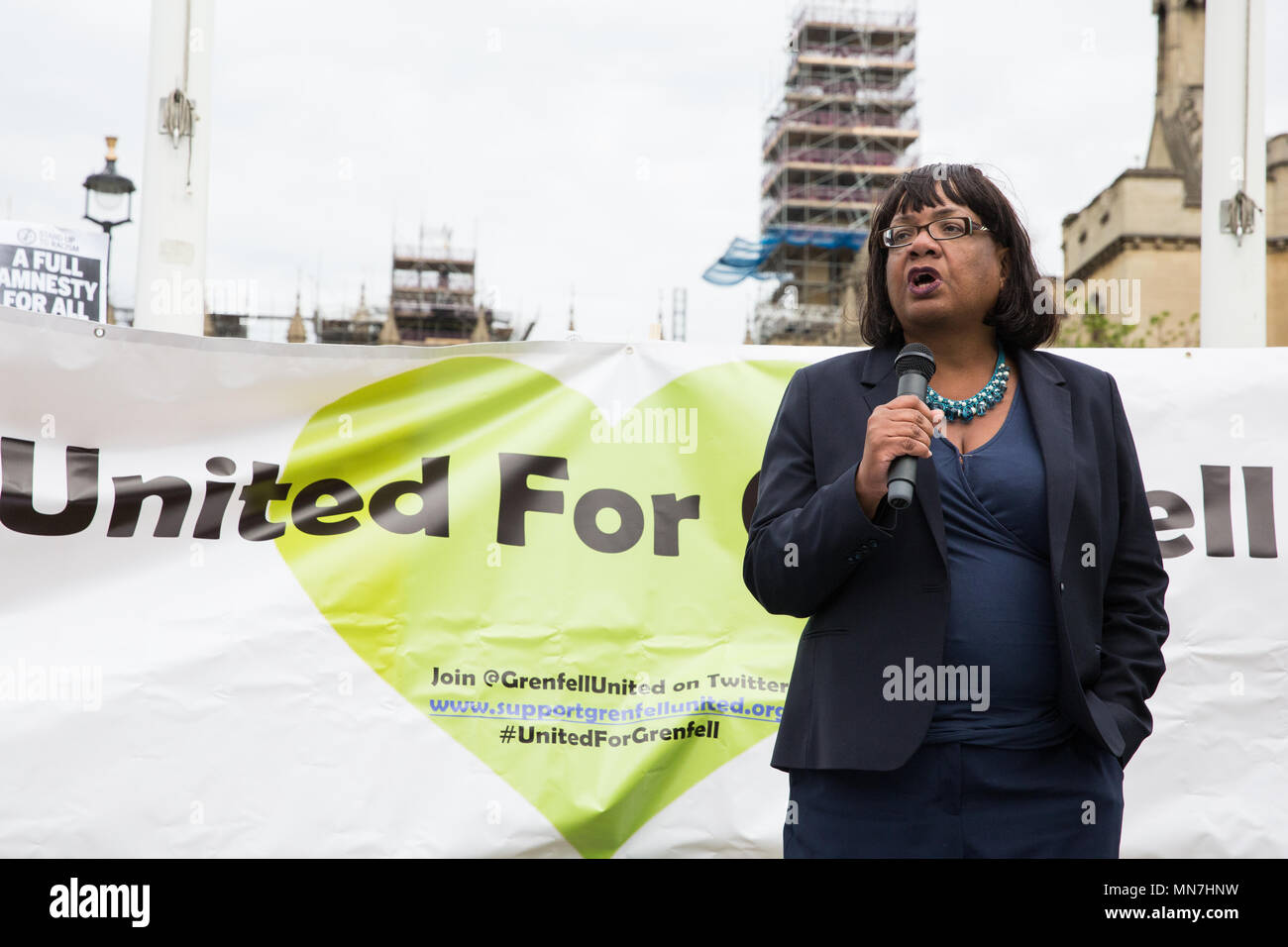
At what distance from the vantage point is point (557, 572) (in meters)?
4.30

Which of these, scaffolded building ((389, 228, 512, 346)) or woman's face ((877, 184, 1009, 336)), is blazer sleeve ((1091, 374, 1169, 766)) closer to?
woman's face ((877, 184, 1009, 336))

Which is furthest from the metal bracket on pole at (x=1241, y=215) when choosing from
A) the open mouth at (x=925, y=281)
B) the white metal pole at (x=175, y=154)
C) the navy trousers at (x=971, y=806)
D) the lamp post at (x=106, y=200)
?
the lamp post at (x=106, y=200)

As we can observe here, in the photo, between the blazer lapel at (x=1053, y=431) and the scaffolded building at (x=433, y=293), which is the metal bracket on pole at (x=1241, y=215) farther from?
the scaffolded building at (x=433, y=293)

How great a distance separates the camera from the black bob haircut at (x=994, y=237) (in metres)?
2.42

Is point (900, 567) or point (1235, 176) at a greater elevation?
point (1235, 176)

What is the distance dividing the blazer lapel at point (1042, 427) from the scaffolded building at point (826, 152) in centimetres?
7221

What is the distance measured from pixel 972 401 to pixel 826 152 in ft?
267

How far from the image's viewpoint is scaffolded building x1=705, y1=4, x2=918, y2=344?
7638cm

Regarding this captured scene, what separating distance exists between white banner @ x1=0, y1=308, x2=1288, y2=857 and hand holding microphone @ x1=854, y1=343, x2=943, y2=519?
2276 mm

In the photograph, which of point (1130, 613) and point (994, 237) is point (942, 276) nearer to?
point (994, 237)

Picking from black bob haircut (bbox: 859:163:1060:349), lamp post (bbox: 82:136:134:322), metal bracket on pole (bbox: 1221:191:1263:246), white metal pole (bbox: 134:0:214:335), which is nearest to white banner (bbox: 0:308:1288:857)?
white metal pole (bbox: 134:0:214:335)

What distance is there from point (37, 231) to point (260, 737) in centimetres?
286

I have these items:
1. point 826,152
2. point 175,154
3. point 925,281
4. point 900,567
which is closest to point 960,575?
point 900,567

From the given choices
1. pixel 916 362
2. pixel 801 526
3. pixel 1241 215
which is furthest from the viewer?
pixel 1241 215
